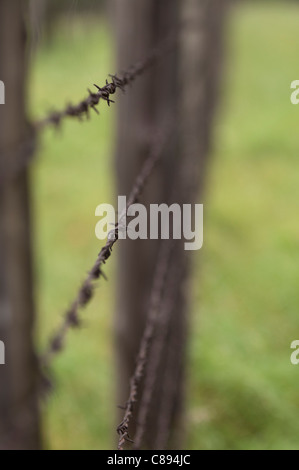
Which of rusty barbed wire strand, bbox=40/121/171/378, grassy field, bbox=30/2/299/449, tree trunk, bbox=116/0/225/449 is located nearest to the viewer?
rusty barbed wire strand, bbox=40/121/171/378

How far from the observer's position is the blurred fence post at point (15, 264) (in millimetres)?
1650

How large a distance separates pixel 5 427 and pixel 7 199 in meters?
0.63

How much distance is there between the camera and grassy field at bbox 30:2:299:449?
3.15m

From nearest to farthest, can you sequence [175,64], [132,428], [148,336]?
[148,336] < [175,64] < [132,428]

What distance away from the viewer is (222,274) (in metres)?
5.01

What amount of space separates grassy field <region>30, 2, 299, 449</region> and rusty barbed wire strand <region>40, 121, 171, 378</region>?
425mm

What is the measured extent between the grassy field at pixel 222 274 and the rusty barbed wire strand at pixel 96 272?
0.42 m

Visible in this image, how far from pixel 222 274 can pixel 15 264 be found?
132 inches

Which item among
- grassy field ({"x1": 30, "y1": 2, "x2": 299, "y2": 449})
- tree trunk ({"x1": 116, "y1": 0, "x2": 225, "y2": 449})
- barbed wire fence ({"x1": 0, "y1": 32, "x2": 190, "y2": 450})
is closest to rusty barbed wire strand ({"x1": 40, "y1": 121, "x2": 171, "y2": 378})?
barbed wire fence ({"x1": 0, "y1": 32, "x2": 190, "y2": 450})

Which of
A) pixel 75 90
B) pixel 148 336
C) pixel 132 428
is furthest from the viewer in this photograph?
pixel 75 90

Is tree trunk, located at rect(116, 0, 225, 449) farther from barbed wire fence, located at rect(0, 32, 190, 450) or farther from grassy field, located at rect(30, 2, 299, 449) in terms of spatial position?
grassy field, located at rect(30, 2, 299, 449)
